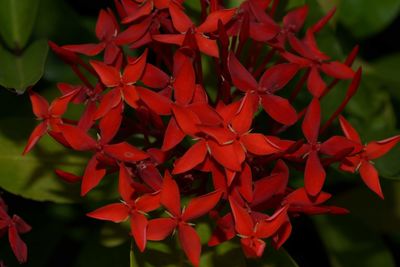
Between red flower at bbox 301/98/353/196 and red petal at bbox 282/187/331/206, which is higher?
red flower at bbox 301/98/353/196

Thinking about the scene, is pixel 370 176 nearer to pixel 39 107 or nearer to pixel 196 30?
pixel 196 30

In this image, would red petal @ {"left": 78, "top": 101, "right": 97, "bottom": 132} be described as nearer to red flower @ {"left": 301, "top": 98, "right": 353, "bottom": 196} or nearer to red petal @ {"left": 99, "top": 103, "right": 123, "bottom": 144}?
red petal @ {"left": 99, "top": 103, "right": 123, "bottom": 144}

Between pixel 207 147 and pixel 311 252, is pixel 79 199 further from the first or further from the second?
pixel 311 252

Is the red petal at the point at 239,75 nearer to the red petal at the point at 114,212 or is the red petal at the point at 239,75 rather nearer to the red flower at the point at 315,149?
the red flower at the point at 315,149

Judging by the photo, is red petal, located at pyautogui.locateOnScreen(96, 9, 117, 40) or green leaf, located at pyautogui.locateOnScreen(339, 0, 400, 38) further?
green leaf, located at pyautogui.locateOnScreen(339, 0, 400, 38)

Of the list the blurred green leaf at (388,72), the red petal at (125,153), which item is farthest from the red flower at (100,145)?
the blurred green leaf at (388,72)

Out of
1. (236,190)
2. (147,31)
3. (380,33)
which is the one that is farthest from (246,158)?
(380,33)

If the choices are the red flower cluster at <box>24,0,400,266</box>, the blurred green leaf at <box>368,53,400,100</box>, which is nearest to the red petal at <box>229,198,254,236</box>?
the red flower cluster at <box>24,0,400,266</box>
